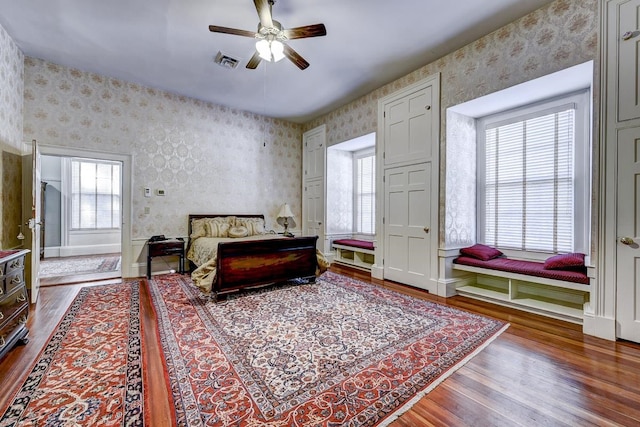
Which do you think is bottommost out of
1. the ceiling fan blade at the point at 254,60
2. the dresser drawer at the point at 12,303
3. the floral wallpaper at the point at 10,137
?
the dresser drawer at the point at 12,303

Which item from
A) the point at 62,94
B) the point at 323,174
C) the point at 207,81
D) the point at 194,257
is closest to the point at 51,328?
the point at 194,257

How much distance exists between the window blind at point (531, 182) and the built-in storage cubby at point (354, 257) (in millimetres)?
2056

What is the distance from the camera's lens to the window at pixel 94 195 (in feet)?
22.4

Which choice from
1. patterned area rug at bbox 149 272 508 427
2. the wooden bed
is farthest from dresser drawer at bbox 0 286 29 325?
the wooden bed

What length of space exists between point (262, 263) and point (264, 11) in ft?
9.20

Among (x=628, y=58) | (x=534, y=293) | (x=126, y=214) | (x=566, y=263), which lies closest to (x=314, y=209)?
(x=126, y=214)

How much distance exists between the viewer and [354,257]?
221 inches

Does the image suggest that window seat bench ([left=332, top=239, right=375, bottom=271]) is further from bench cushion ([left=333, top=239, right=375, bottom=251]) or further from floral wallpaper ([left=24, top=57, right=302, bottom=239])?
floral wallpaper ([left=24, top=57, right=302, bottom=239])

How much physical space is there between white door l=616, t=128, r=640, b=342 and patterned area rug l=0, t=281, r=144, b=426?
3.62 m

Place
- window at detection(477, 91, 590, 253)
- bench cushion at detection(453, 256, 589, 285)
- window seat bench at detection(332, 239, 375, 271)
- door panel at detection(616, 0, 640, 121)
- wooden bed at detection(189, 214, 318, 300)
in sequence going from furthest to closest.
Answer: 1. window seat bench at detection(332, 239, 375, 271)
2. wooden bed at detection(189, 214, 318, 300)
3. window at detection(477, 91, 590, 253)
4. bench cushion at detection(453, 256, 589, 285)
5. door panel at detection(616, 0, 640, 121)

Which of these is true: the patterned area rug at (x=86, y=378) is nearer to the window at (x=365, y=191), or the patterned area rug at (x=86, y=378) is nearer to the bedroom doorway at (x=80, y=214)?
the bedroom doorway at (x=80, y=214)

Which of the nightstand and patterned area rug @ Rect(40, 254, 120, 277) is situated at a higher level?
the nightstand

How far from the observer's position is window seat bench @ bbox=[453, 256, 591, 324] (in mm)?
2838

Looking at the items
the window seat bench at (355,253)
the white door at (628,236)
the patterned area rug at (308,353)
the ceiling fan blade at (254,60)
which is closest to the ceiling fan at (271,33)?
the ceiling fan blade at (254,60)
